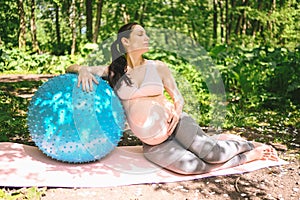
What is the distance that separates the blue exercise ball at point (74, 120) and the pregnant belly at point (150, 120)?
0.17 meters

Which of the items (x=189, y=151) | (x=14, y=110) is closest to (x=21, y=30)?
(x=14, y=110)

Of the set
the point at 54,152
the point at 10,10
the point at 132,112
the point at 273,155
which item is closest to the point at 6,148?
the point at 54,152

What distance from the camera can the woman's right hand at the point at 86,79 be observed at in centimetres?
420

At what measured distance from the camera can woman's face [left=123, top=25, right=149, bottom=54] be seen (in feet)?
14.4

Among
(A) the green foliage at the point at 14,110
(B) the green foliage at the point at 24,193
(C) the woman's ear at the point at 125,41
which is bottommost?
(A) the green foliage at the point at 14,110

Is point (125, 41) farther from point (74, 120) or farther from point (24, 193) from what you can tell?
point (24, 193)

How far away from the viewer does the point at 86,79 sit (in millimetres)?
4227

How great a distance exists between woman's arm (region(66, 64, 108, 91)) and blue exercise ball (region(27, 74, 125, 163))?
0.18ft

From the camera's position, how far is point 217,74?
27.1ft

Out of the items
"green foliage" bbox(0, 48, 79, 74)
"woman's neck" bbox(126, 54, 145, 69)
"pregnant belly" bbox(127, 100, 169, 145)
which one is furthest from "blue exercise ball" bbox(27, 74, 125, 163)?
"green foliage" bbox(0, 48, 79, 74)

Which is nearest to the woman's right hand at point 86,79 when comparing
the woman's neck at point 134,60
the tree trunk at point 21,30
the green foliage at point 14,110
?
the woman's neck at point 134,60

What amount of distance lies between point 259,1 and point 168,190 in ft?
41.1

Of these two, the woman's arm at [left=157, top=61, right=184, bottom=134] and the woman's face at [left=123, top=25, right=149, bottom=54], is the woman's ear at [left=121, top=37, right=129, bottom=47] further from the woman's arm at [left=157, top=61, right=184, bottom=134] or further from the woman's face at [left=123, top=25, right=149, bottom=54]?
the woman's arm at [left=157, top=61, right=184, bottom=134]

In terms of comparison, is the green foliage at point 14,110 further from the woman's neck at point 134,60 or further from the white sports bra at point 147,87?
the woman's neck at point 134,60
